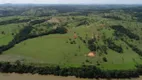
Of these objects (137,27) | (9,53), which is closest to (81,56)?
(9,53)

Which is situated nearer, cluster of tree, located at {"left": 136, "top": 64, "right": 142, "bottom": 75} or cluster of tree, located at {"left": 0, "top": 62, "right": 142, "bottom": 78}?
cluster of tree, located at {"left": 0, "top": 62, "right": 142, "bottom": 78}

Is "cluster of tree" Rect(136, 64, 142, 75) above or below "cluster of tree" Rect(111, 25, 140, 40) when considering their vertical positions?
below

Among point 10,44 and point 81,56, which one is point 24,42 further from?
point 81,56

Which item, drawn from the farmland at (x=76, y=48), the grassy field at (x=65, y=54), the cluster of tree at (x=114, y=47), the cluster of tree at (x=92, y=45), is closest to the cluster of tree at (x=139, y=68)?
the farmland at (x=76, y=48)

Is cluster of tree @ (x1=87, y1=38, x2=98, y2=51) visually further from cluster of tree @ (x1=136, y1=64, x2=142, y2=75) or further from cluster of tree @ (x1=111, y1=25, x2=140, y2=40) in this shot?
cluster of tree @ (x1=111, y1=25, x2=140, y2=40)

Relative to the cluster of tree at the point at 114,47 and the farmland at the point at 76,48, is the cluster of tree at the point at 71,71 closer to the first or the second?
the farmland at the point at 76,48

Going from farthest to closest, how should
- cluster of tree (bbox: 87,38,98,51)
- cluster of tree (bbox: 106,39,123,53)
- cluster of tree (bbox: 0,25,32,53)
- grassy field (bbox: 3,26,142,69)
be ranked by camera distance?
cluster of tree (bbox: 0,25,32,53)
cluster of tree (bbox: 87,38,98,51)
cluster of tree (bbox: 106,39,123,53)
grassy field (bbox: 3,26,142,69)

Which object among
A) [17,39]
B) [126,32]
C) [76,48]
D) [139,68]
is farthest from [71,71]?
[126,32]

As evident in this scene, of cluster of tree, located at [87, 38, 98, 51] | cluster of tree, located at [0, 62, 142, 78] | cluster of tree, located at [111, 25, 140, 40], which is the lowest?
cluster of tree, located at [0, 62, 142, 78]

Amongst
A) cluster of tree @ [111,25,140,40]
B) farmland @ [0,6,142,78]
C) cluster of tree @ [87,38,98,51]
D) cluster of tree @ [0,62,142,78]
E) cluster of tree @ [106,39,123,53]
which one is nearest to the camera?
cluster of tree @ [0,62,142,78]

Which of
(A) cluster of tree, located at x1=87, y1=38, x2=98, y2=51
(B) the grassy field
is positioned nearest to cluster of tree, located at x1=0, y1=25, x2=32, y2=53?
(B) the grassy field
